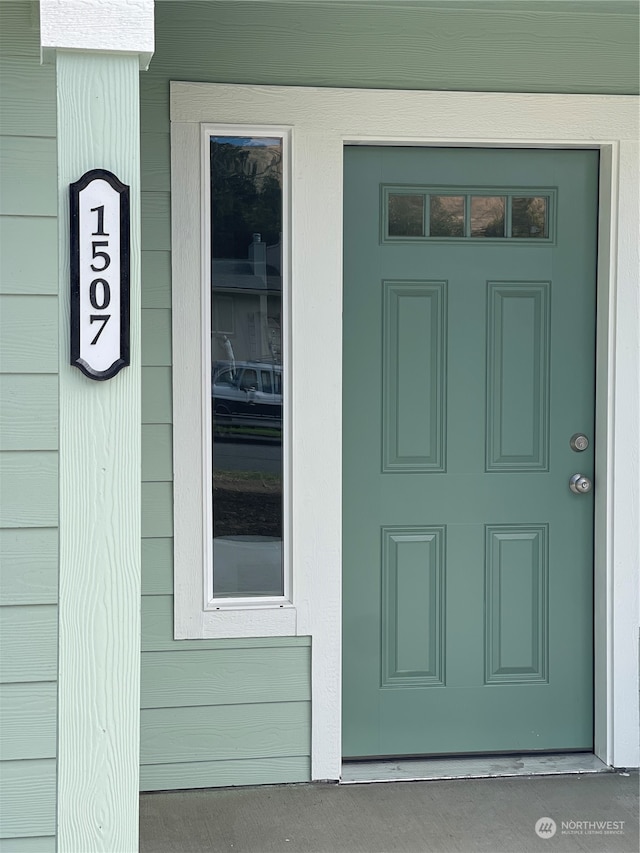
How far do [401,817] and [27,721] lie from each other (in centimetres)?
133

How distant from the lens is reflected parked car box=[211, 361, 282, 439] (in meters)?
3.25

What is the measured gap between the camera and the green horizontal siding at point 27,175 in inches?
90.0

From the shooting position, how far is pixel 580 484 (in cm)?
347

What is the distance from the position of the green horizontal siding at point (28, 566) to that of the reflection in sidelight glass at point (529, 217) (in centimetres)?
194

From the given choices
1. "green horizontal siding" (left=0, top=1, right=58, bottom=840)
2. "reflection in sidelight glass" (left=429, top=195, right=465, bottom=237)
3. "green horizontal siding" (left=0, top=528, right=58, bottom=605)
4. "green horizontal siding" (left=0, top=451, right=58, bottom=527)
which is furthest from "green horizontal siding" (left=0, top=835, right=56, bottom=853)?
"reflection in sidelight glass" (left=429, top=195, right=465, bottom=237)

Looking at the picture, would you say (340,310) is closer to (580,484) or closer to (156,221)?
(156,221)

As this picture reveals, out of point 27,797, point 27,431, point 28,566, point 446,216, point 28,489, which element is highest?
point 446,216

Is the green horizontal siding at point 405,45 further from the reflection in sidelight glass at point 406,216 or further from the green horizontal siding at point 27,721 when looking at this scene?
the green horizontal siding at point 27,721

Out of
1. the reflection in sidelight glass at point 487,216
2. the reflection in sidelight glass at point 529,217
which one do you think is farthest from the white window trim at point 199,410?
the reflection in sidelight glass at point 529,217

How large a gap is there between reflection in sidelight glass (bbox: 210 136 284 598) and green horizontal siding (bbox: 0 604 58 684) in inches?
37.9

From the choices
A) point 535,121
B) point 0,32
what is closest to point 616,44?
point 535,121

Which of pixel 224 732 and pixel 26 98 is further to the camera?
pixel 224 732

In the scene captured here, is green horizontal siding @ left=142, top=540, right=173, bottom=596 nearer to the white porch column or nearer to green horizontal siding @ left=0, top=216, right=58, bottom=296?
green horizontal siding @ left=0, top=216, right=58, bottom=296

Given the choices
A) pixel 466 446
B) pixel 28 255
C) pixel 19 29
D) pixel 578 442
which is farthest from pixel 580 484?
pixel 19 29
